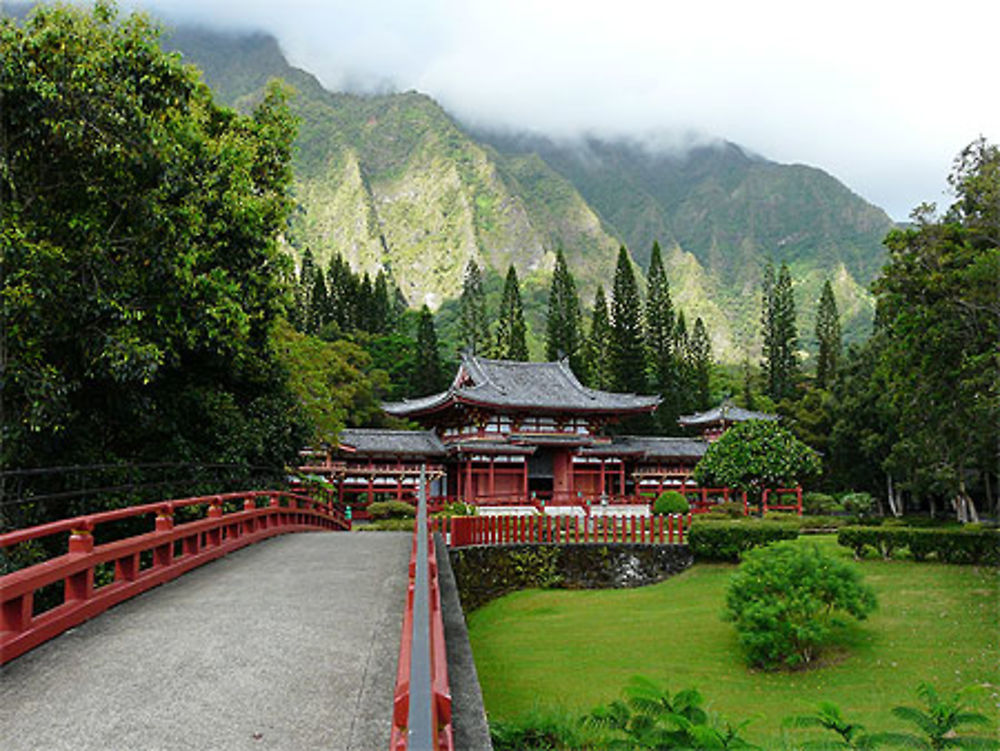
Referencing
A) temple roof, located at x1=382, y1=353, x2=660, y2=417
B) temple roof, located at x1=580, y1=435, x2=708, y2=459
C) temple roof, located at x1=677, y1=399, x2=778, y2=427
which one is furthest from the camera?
temple roof, located at x1=677, y1=399, x2=778, y2=427

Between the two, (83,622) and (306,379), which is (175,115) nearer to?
(83,622)

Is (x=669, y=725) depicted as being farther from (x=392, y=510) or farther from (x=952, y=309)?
(x=392, y=510)

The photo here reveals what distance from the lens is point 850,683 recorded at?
388 inches

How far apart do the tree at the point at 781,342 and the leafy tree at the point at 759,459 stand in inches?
1380

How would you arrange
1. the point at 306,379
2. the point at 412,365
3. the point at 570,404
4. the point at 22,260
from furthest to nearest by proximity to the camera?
the point at 412,365
the point at 570,404
the point at 306,379
the point at 22,260

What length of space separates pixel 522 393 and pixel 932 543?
21782 mm

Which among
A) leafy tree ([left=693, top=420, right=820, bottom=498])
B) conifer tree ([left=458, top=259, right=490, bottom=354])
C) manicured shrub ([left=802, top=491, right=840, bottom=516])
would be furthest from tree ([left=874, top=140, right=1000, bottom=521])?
conifer tree ([left=458, top=259, right=490, bottom=354])

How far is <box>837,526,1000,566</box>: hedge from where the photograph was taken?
50.5ft

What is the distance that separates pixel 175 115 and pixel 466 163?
142 metres

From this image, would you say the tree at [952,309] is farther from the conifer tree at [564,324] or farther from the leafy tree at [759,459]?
the conifer tree at [564,324]

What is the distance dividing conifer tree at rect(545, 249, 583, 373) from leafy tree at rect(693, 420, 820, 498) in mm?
28683

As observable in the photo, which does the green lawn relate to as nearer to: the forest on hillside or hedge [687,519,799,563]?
hedge [687,519,799,563]

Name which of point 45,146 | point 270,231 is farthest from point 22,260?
point 270,231

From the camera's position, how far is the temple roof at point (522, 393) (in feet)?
111
